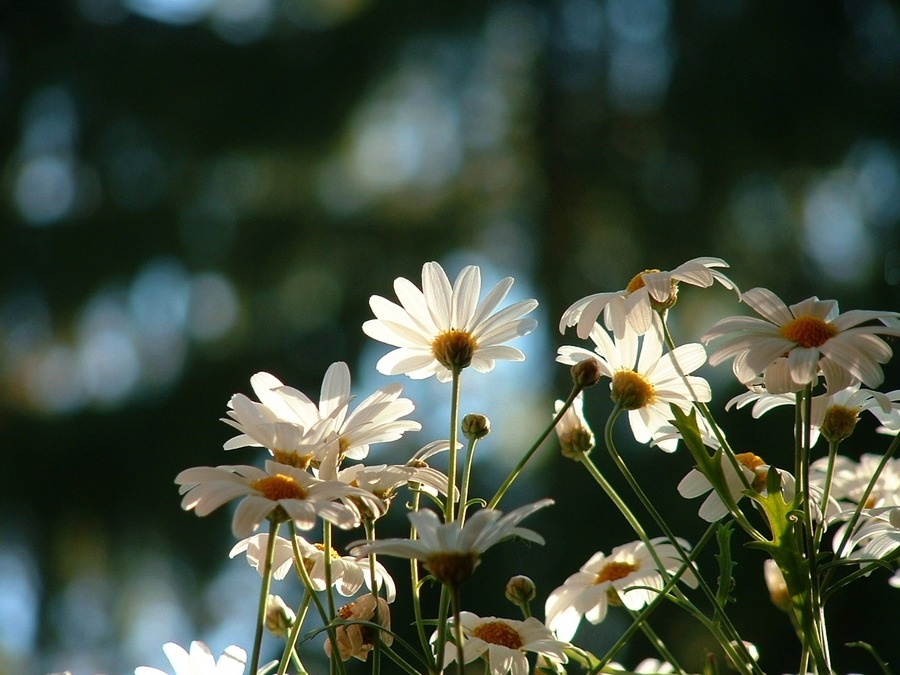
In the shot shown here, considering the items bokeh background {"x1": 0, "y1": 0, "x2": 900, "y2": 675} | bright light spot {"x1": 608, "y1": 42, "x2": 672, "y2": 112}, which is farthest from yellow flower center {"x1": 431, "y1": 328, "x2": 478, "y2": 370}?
bright light spot {"x1": 608, "y1": 42, "x2": 672, "y2": 112}

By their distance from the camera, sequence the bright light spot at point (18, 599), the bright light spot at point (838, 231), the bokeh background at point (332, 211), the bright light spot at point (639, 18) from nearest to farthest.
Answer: the bright light spot at point (838, 231) → the bokeh background at point (332, 211) → the bright light spot at point (18, 599) → the bright light spot at point (639, 18)

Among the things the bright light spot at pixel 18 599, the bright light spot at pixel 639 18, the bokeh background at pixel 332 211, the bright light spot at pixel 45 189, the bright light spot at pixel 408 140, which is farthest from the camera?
the bright light spot at pixel 45 189

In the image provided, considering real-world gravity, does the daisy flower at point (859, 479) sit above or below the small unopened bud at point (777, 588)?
above

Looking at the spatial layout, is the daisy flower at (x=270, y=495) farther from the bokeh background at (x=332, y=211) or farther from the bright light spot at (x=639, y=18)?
the bright light spot at (x=639, y=18)

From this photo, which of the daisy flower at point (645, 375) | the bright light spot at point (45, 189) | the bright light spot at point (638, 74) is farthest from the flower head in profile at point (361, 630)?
the bright light spot at point (45, 189)

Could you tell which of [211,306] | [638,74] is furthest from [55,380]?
[638,74]

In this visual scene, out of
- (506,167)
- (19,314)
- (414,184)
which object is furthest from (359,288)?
(19,314)

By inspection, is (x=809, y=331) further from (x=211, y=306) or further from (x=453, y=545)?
(x=211, y=306)

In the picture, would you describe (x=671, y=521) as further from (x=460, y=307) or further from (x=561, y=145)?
(x=460, y=307)
